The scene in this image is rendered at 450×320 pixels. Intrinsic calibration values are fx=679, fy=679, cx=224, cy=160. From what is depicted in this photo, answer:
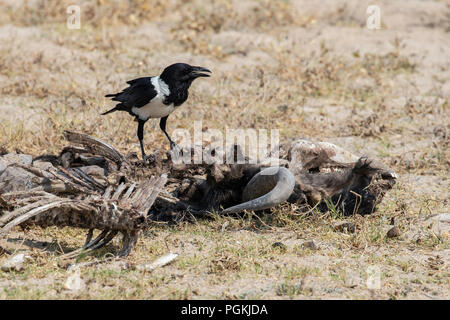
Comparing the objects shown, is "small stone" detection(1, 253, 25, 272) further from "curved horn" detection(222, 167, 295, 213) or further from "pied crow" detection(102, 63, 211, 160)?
"pied crow" detection(102, 63, 211, 160)

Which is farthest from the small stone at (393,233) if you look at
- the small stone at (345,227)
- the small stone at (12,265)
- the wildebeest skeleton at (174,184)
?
the small stone at (12,265)

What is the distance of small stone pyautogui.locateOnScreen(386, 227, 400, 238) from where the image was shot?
→ 4.82 m

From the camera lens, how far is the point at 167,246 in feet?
15.0

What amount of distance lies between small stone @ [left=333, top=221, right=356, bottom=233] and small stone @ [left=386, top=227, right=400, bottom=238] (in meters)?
0.25

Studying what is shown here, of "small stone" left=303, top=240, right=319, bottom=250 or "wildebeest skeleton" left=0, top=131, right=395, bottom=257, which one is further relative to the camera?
"small stone" left=303, top=240, right=319, bottom=250

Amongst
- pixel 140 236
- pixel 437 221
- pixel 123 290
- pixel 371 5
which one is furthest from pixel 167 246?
pixel 371 5

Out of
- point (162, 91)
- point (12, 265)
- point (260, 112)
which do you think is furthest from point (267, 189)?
point (260, 112)

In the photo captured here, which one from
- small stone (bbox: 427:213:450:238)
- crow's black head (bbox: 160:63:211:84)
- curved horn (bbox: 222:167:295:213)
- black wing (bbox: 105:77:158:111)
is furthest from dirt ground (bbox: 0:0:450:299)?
crow's black head (bbox: 160:63:211:84)

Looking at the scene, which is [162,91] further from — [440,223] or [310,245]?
[440,223]

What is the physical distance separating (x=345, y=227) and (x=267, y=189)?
2.08ft

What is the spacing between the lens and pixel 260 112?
767 cm

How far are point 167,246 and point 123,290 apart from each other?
770 mm

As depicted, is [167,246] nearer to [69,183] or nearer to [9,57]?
[69,183]

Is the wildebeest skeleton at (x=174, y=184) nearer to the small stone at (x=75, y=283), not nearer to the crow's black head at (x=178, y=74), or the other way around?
the small stone at (x=75, y=283)
